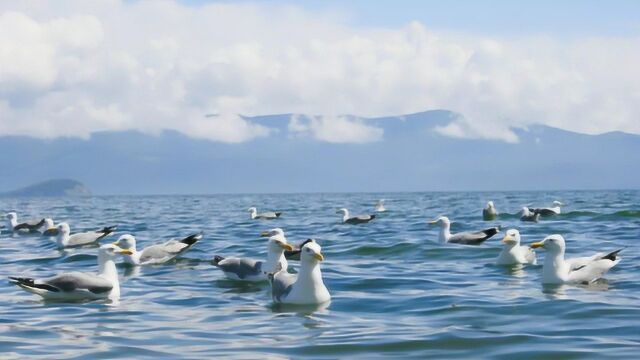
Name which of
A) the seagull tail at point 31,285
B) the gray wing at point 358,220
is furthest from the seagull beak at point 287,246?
the gray wing at point 358,220

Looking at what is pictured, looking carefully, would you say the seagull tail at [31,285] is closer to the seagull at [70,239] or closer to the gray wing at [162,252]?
the gray wing at [162,252]

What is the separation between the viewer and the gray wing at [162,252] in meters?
24.6

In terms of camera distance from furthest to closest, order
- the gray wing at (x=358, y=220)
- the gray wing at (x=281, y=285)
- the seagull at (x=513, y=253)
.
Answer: the gray wing at (x=358, y=220)
the seagull at (x=513, y=253)
the gray wing at (x=281, y=285)

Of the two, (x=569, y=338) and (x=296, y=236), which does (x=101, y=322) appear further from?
(x=296, y=236)

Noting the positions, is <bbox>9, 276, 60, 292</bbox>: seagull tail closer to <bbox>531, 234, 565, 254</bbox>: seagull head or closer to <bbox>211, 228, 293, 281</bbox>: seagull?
<bbox>211, 228, 293, 281</bbox>: seagull

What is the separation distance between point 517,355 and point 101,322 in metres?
6.36

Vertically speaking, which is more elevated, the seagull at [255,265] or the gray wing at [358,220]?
the gray wing at [358,220]

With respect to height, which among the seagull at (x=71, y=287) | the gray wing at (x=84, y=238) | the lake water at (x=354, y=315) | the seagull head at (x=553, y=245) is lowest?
the lake water at (x=354, y=315)

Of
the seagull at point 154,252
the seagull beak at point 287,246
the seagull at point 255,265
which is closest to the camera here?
the seagull beak at point 287,246

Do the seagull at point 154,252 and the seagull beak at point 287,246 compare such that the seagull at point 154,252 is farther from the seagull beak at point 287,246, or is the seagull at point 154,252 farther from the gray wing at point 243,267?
the seagull beak at point 287,246

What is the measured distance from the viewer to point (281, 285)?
16.9m

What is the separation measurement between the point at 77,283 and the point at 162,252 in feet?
23.8

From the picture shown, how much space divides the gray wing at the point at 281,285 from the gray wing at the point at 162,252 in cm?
778

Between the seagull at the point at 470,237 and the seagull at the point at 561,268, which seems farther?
the seagull at the point at 470,237
